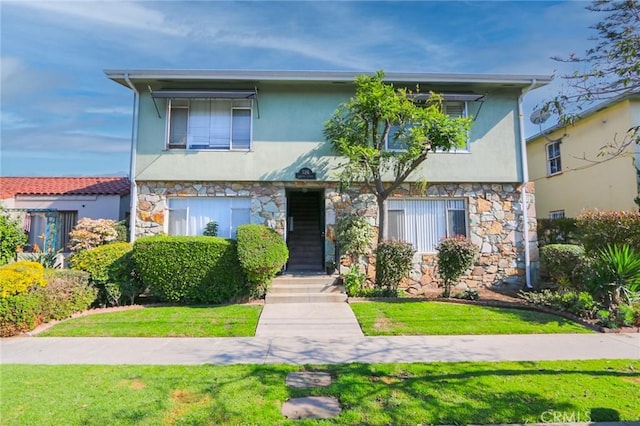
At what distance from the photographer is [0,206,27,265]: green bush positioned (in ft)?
36.1

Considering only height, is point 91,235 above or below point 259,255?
above

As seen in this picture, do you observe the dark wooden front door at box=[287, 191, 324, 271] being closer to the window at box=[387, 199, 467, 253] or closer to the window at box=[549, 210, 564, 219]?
the window at box=[387, 199, 467, 253]

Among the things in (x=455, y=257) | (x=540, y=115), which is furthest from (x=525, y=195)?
(x=540, y=115)

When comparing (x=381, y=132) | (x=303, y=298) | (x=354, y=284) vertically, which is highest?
(x=381, y=132)

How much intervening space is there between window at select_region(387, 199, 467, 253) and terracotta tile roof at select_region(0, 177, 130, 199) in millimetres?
10952

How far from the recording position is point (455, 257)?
9047 mm

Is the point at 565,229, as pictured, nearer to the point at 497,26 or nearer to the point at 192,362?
the point at 497,26

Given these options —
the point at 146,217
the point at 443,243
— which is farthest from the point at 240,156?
the point at 443,243

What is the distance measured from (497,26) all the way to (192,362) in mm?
10193

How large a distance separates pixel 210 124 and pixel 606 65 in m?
9.86

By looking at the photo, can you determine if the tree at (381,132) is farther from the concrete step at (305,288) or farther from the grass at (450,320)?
the grass at (450,320)

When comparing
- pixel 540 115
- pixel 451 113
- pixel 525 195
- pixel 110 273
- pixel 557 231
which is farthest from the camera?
pixel 557 231

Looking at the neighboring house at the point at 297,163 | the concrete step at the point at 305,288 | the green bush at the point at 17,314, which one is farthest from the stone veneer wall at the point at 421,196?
the green bush at the point at 17,314

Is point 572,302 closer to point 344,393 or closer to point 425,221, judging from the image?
point 425,221
